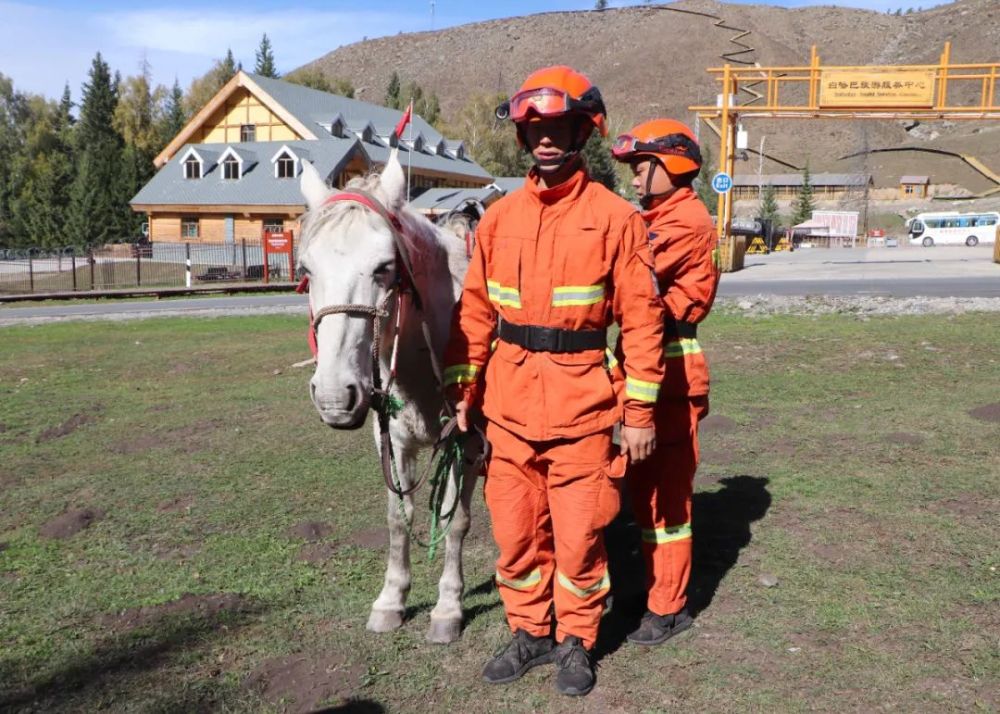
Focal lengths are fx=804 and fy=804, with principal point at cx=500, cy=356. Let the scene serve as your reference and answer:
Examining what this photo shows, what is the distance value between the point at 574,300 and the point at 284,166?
41235 millimetres

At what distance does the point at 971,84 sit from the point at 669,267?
144418mm

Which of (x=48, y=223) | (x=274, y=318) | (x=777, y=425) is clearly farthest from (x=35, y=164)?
(x=777, y=425)

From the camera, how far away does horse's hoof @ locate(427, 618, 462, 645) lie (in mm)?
3783

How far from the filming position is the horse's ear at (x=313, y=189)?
3347 millimetres

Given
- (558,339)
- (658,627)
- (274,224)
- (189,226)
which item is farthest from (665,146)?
(189,226)

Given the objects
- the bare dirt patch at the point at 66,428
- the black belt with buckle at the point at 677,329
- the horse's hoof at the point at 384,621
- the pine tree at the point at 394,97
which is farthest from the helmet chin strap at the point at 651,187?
the pine tree at the point at 394,97

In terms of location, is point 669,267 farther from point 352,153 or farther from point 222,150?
point 222,150

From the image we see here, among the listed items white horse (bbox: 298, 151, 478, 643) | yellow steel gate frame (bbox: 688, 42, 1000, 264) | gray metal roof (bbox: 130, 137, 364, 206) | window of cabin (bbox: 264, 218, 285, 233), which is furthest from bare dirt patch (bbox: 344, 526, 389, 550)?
window of cabin (bbox: 264, 218, 285, 233)

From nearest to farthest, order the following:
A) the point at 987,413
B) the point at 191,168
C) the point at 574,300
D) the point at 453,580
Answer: the point at 574,300 < the point at 453,580 < the point at 987,413 < the point at 191,168

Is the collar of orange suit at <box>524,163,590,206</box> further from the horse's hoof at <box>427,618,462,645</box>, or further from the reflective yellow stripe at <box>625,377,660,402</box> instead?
the horse's hoof at <box>427,618,462,645</box>

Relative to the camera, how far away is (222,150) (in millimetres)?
44344

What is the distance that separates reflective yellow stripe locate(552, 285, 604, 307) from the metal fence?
26.5 m

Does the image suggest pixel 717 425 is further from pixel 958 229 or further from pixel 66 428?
pixel 958 229

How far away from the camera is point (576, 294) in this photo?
3.09 m
